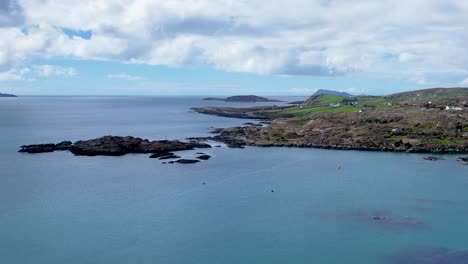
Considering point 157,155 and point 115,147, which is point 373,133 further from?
point 115,147

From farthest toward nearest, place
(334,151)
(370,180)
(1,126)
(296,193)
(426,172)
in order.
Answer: (1,126) < (334,151) < (426,172) < (370,180) < (296,193)

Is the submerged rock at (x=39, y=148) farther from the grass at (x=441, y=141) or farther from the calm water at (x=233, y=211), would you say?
the grass at (x=441, y=141)

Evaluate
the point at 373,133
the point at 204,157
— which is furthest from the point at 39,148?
the point at 373,133

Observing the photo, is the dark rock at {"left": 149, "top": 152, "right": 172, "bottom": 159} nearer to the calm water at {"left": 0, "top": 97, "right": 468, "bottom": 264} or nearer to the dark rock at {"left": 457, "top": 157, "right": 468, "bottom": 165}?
the calm water at {"left": 0, "top": 97, "right": 468, "bottom": 264}

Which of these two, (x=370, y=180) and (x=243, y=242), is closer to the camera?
(x=243, y=242)

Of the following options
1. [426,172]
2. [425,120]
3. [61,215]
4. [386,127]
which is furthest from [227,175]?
[425,120]

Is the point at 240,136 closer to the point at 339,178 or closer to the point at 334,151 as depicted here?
the point at 334,151

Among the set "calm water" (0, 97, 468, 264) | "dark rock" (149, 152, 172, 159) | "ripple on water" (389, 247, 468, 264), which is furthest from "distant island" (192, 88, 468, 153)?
"ripple on water" (389, 247, 468, 264)
